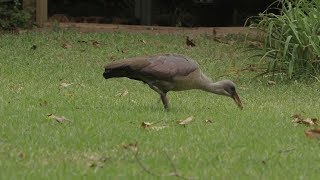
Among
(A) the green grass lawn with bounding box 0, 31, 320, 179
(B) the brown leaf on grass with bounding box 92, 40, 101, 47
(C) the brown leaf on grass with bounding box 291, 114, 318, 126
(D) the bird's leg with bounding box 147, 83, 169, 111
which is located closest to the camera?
(A) the green grass lawn with bounding box 0, 31, 320, 179

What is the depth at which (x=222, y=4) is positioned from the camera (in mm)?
19984

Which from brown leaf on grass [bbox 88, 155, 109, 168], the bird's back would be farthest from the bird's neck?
brown leaf on grass [bbox 88, 155, 109, 168]

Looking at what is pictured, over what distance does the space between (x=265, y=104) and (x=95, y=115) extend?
233cm

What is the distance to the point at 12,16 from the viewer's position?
14164 mm

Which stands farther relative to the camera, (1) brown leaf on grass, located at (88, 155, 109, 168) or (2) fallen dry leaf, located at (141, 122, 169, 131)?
(2) fallen dry leaf, located at (141, 122, 169, 131)

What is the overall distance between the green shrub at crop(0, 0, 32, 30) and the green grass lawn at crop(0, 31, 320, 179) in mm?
2656

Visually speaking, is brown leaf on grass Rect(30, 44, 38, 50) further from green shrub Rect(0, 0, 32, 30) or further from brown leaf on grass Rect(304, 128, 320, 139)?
brown leaf on grass Rect(304, 128, 320, 139)

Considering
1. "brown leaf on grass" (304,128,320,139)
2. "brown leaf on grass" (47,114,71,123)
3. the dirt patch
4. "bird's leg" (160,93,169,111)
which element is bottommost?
the dirt patch

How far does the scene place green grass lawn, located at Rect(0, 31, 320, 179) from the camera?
4.72 metres

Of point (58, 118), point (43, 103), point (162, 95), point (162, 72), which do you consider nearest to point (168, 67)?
point (162, 72)

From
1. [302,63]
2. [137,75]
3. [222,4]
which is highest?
[137,75]

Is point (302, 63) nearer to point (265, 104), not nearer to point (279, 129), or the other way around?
point (265, 104)

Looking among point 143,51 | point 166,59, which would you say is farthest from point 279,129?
point 143,51

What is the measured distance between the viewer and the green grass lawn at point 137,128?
4.72m
